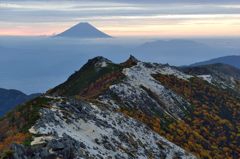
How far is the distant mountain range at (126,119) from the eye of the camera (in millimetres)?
48438

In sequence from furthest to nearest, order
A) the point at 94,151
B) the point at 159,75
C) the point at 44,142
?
the point at 159,75, the point at 94,151, the point at 44,142

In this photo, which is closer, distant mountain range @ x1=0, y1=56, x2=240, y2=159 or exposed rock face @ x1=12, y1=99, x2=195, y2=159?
exposed rock face @ x1=12, y1=99, x2=195, y2=159

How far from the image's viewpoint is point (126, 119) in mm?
68312

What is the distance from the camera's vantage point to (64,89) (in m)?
106

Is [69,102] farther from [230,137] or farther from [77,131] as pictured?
[230,137]

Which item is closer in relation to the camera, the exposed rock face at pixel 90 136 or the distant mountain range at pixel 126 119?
the exposed rock face at pixel 90 136

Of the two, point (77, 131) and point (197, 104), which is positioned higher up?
point (77, 131)

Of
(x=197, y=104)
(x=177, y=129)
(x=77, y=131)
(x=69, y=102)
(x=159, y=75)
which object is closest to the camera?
(x=77, y=131)

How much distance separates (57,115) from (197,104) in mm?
52067

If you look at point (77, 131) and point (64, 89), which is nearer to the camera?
point (77, 131)

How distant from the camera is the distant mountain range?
48.4 meters

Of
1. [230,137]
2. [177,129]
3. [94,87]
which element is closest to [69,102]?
[177,129]

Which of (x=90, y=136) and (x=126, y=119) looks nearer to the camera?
(x=90, y=136)

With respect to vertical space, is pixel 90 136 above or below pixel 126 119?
above
